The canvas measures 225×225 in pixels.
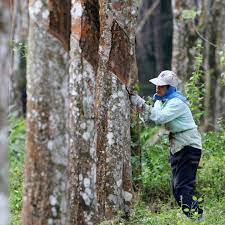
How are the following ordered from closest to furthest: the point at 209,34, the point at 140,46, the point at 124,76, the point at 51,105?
the point at 51,105
the point at 124,76
the point at 209,34
the point at 140,46

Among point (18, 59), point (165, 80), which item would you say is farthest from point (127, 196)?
point (18, 59)

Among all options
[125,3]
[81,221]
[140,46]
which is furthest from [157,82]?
[140,46]

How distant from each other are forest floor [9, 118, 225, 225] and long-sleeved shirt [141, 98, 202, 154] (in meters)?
0.84

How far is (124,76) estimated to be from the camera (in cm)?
914

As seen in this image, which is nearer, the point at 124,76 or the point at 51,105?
the point at 51,105

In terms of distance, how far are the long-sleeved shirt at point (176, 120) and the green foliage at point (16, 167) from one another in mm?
1979

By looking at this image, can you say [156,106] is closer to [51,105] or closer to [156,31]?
[51,105]

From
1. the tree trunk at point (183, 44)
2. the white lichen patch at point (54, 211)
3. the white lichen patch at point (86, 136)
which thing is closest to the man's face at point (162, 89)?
the white lichen patch at point (86, 136)

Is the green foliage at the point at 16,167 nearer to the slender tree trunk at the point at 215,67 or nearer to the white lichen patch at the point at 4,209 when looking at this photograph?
the white lichen patch at the point at 4,209

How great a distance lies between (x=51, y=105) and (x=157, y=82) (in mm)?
3099

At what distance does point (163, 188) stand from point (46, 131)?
5.22 meters

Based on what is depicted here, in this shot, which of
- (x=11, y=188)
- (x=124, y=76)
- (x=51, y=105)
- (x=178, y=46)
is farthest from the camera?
(x=178, y=46)

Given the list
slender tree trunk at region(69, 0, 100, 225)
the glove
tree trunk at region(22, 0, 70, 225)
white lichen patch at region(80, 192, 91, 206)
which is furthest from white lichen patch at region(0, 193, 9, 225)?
the glove

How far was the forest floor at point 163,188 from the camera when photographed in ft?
30.8
